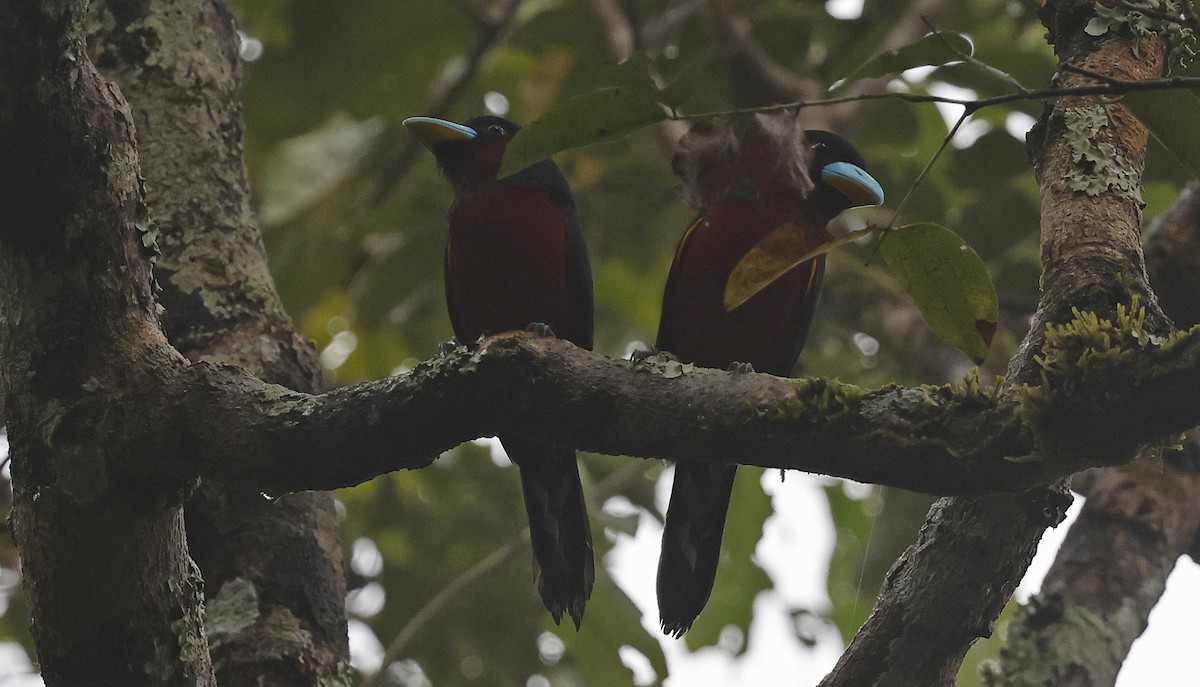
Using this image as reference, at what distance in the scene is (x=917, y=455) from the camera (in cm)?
184

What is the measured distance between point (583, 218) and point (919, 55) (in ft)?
10.5

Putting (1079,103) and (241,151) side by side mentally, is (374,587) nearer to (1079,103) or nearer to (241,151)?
(241,151)

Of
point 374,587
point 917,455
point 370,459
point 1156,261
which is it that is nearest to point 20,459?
point 370,459

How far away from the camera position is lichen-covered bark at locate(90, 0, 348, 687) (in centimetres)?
293

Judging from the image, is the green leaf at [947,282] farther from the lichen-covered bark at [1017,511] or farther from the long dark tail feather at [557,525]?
the long dark tail feather at [557,525]

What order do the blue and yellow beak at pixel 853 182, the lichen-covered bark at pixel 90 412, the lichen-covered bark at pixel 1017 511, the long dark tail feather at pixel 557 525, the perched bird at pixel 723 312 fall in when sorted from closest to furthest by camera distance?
the lichen-covered bark at pixel 90 412, the lichen-covered bark at pixel 1017 511, the long dark tail feather at pixel 557 525, the perched bird at pixel 723 312, the blue and yellow beak at pixel 853 182

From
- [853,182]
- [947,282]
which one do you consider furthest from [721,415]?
[853,182]

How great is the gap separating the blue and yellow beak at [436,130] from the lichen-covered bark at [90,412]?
2.29m

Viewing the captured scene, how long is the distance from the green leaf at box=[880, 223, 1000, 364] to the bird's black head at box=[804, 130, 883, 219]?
1.99m

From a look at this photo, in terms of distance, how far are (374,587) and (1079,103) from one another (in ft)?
13.9

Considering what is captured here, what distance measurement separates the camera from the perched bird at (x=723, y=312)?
3.82 m

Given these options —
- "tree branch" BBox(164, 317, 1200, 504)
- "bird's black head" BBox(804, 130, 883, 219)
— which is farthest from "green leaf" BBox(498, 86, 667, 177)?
"bird's black head" BBox(804, 130, 883, 219)

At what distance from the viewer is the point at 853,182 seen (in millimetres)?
4105

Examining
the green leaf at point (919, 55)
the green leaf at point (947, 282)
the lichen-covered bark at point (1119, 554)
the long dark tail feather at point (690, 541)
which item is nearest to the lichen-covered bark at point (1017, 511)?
the green leaf at point (947, 282)
